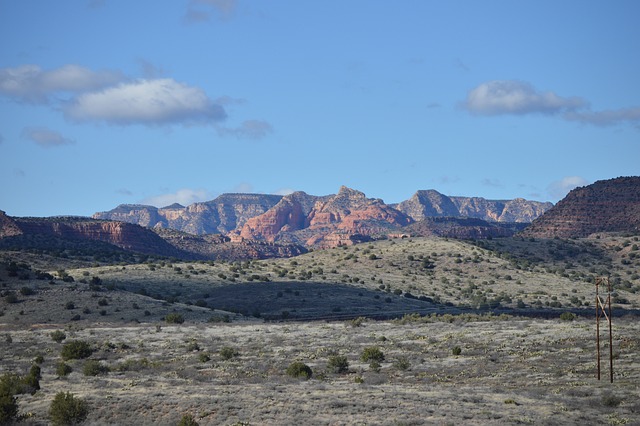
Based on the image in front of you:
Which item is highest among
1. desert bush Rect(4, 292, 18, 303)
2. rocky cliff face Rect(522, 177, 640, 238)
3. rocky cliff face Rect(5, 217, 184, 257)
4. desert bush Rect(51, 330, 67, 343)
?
rocky cliff face Rect(522, 177, 640, 238)

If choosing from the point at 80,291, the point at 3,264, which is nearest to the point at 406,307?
the point at 80,291

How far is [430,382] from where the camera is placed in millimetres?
41500

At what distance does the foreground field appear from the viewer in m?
32.4

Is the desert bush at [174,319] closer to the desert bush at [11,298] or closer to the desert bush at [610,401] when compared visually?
the desert bush at [11,298]

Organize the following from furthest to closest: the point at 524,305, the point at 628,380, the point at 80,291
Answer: the point at 524,305
the point at 80,291
the point at 628,380

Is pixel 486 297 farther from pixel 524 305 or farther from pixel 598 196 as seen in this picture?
pixel 598 196

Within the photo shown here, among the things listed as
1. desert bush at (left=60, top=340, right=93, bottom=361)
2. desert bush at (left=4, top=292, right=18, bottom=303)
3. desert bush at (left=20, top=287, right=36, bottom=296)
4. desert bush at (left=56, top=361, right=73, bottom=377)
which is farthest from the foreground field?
desert bush at (left=20, top=287, right=36, bottom=296)

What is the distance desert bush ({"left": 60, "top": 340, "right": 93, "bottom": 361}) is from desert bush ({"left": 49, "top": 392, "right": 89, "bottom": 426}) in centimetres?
1747

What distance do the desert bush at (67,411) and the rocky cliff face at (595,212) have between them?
151275 millimetres

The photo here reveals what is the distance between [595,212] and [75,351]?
497 feet

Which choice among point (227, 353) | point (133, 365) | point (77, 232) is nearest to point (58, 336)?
point (133, 365)

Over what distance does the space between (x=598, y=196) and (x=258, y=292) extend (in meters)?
111

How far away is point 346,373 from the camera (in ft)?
148

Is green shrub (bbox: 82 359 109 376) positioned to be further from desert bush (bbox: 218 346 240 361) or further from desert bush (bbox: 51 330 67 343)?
desert bush (bbox: 51 330 67 343)
